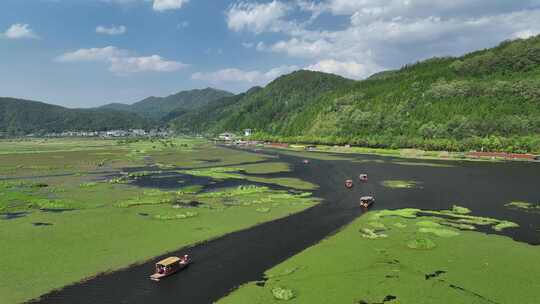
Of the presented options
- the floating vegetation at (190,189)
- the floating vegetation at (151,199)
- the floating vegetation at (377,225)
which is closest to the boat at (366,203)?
the floating vegetation at (377,225)

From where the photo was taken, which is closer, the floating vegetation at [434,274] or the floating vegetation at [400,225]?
the floating vegetation at [434,274]

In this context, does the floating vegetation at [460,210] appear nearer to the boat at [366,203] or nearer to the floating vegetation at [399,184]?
the boat at [366,203]

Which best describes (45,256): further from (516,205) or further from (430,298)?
(516,205)

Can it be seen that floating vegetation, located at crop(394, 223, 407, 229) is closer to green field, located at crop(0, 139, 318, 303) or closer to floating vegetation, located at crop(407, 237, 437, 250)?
floating vegetation, located at crop(407, 237, 437, 250)

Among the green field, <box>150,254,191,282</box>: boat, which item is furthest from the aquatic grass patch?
<box>150,254,191,282</box>: boat

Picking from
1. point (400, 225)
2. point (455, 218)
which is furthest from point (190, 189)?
point (455, 218)

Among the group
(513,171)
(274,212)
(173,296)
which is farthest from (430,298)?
(513,171)
